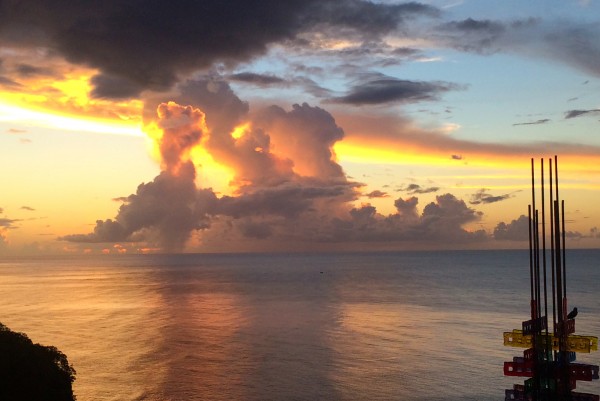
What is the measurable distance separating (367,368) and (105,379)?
34.9 meters

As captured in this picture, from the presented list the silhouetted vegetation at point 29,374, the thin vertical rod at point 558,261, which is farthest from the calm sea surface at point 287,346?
the thin vertical rod at point 558,261

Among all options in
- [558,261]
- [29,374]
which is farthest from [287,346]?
[558,261]

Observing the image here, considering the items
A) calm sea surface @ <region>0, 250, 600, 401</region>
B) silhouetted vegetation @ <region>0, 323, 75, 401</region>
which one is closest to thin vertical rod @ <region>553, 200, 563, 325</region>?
calm sea surface @ <region>0, 250, 600, 401</region>

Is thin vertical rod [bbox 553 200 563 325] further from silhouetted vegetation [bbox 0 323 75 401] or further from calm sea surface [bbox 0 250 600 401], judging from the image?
silhouetted vegetation [bbox 0 323 75 401]

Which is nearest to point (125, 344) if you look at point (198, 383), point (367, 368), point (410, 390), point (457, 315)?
point (198, 383)

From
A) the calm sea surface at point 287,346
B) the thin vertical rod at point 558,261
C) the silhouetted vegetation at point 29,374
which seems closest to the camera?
the thin vertical rod at point 558,261

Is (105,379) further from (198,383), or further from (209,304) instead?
(209,304)

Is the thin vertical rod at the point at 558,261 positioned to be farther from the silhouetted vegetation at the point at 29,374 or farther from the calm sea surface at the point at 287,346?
the silhouetted vegetation at the point at 29,374

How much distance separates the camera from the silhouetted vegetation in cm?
5075

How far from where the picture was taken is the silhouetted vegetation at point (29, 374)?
167 feet

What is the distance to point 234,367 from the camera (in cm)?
8588

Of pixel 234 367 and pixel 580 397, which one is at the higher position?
pixel 580 397

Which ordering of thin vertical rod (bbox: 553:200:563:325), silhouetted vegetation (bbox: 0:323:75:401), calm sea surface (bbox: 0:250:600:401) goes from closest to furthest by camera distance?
thin vertical rod (bbox: 553:200:563:325), silhouetted vegetation (bbox: 0:323:75:401), calm sea surface (bbox: 0:250:600:401)

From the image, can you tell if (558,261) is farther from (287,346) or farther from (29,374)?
(287,346)
